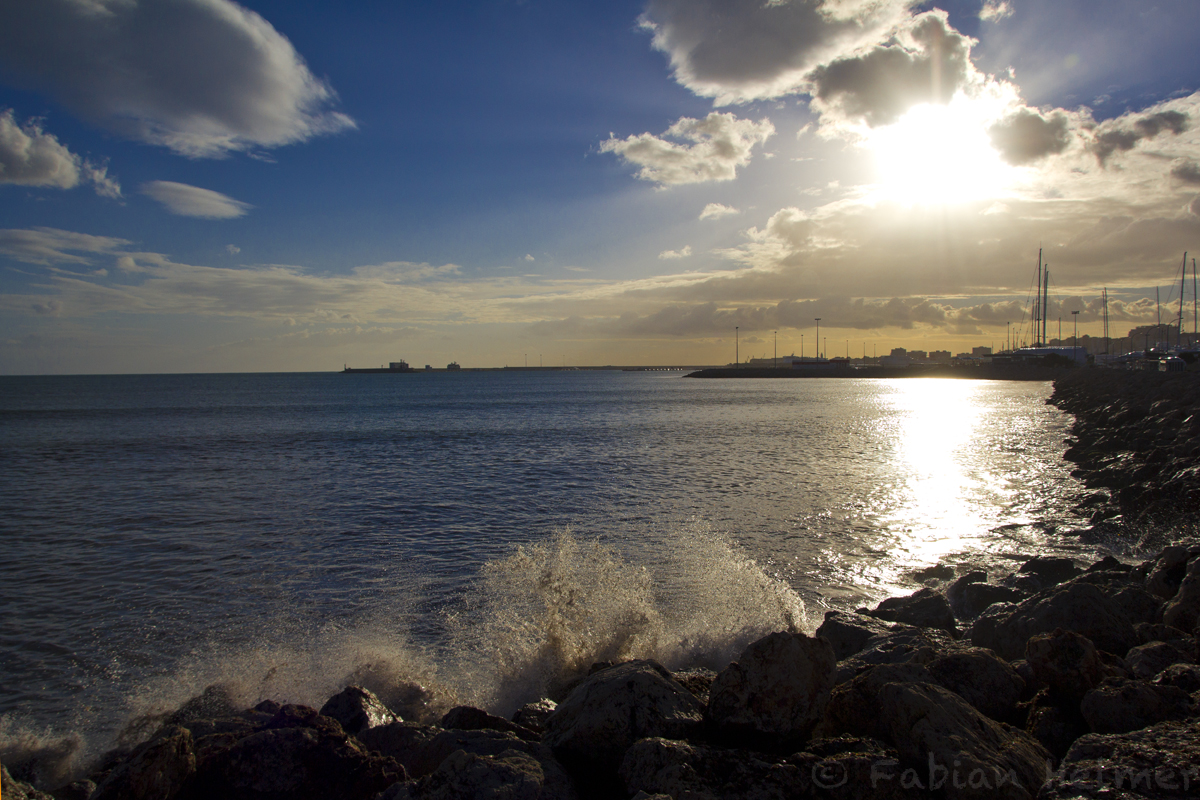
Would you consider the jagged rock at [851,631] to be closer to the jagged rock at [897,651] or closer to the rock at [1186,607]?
the jagged rock at [897,651]

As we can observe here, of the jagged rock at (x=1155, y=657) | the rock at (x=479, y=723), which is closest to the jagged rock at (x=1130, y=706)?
the jagged rock at (x=1155, y=657)

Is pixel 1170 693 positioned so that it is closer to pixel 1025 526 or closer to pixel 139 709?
pixel 139 709

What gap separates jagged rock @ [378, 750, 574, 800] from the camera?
172 inches

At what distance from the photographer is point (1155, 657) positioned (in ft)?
20.8

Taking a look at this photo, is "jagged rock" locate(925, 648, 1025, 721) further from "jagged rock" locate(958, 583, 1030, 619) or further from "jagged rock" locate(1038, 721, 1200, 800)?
"jagged rock" locate(958, 583, 1030, 619)

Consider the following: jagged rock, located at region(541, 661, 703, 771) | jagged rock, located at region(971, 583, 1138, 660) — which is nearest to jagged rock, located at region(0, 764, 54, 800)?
jagged rock, located at region(541, 661, 703, 771)

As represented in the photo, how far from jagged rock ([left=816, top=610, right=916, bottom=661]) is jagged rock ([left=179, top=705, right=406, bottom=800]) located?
5.59 m

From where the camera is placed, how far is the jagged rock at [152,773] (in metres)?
4.86

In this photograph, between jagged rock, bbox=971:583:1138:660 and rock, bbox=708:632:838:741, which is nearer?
rock, bbox=708:632:838:741

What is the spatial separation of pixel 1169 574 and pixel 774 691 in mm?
8487

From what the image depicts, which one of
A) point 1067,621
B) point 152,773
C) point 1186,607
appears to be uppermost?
point 1186,607

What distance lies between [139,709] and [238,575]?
5760 mm

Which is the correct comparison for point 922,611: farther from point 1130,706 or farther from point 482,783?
point 482,783

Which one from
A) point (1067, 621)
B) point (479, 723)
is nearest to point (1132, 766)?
point (1067, 621)
